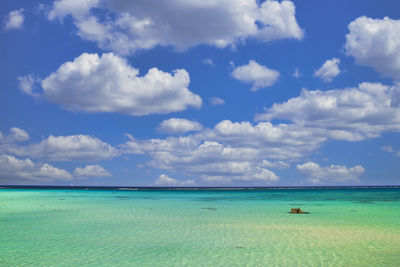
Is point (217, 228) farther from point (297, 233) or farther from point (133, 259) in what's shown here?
point (133, 259)

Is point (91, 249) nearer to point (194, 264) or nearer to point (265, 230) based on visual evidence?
point (194, 264)

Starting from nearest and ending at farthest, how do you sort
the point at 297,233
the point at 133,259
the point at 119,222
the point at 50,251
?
the point at 133,259
the point at 50,251
the point at 297,233
the point at 119,222

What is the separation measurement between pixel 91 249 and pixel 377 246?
42.4ft

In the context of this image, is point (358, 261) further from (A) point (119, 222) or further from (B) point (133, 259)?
(A) point (119, 222)

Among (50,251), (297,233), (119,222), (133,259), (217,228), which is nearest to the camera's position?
(133,259)

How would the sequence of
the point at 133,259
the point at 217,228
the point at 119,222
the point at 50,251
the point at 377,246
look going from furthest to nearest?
1. the point at 119,222
2. the point at 217,228
3. the point at 377,246
4. the point at 50,251
5. the point at 133,259

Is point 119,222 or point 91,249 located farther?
point 119,222

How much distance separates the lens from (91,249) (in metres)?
14.2

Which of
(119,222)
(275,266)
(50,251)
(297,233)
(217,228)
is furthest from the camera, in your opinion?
(119,222)

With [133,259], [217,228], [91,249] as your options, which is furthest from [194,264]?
[217,228]

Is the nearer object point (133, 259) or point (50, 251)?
point (133, 259)

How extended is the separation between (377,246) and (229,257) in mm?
7309

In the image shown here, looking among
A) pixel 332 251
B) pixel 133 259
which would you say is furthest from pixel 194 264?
pixel 332 251

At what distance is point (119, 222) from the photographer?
75.7 feet
